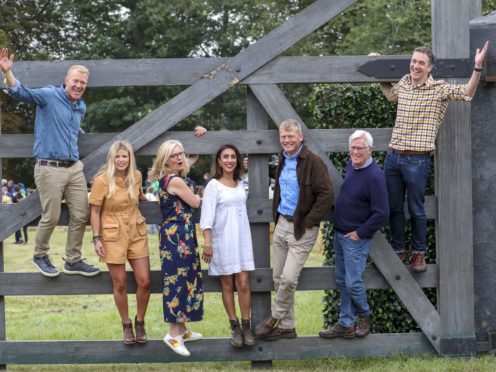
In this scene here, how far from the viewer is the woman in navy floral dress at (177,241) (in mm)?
6156

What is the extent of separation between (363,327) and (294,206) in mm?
1181

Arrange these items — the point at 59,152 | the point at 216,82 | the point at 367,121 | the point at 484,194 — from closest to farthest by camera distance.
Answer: the point at 59,152 → the point at 216,82 → the point at 484,194 → the point at 367,121

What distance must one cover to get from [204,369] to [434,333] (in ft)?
6.29

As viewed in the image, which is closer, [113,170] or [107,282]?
[113,170]

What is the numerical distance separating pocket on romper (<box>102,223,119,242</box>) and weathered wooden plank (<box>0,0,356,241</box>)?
0.46m

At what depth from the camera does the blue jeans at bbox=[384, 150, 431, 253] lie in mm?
6258

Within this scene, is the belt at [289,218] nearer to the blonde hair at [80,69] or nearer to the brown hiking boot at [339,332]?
the brown hiking boot at [339,332]

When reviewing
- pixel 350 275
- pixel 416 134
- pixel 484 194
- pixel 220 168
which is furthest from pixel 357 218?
pixel 484 194

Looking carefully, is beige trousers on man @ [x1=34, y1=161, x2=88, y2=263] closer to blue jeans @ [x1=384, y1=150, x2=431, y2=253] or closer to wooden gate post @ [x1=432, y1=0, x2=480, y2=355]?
blue jeans @ [x1=384, y1=150, x2=431, y2=253]

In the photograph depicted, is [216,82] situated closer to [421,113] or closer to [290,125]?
[290,125]

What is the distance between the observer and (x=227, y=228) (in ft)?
20.3

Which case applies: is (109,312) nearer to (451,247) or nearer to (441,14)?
(451,247)

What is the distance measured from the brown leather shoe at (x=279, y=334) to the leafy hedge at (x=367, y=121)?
87 centimetres

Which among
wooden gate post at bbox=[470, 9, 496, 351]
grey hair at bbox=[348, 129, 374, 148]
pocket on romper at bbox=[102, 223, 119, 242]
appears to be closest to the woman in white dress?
pocket on romper at bbox=[102, 223, 119, 242]
